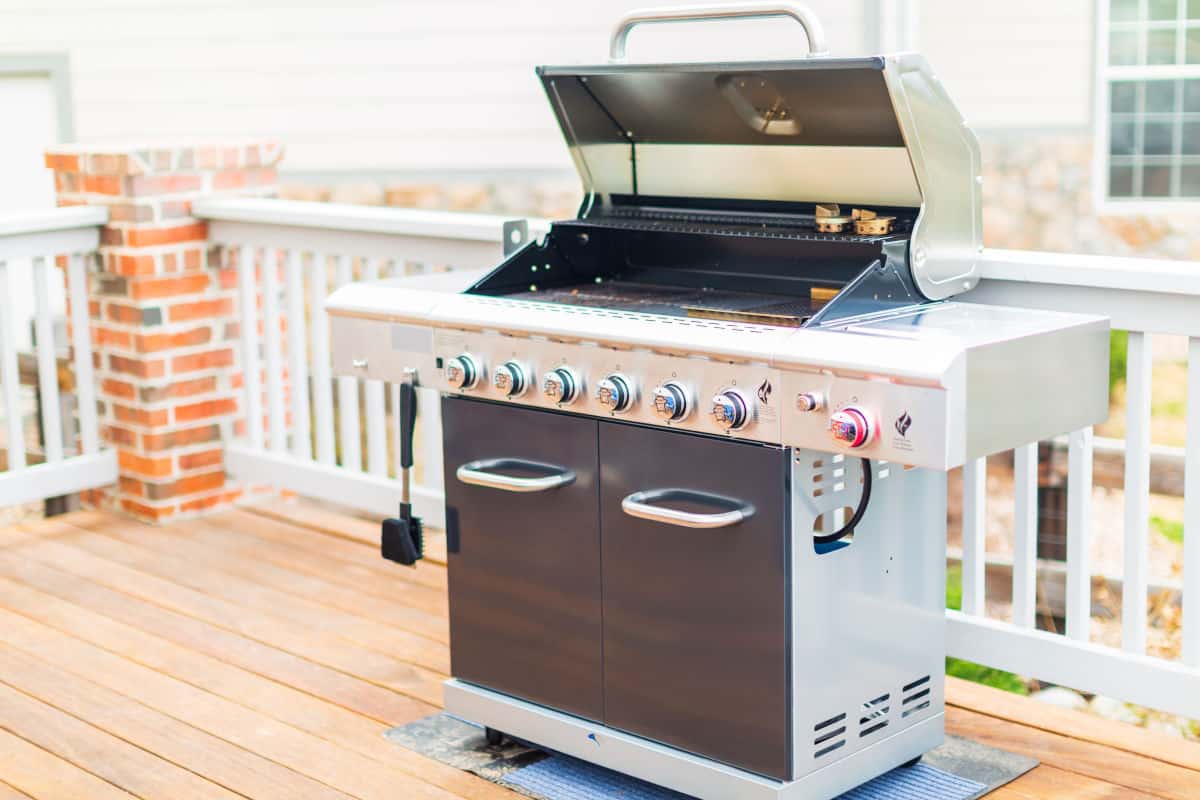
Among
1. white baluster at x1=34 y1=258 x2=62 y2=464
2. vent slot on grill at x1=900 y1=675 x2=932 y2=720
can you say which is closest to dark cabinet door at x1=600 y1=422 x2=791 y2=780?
vent slot on grill at x1=900 y1=675 x2=932 y2=720

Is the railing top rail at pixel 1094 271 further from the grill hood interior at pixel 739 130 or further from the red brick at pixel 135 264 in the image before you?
the red brick at pixel 135 264

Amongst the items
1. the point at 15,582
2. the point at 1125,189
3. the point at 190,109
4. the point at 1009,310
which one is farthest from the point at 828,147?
the point at 190,109

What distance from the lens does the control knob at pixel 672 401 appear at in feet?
8.21

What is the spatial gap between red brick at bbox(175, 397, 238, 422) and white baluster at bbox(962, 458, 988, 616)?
8.44 ft

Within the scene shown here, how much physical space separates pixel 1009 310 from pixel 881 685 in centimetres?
71

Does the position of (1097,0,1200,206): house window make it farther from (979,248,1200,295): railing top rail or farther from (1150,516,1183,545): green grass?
(979,248,1200,295): railing top rail

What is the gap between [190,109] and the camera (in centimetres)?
713

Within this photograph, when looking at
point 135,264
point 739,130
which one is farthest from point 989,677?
point 135,264

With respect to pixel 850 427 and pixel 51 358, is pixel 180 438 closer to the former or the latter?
pixel 51 358

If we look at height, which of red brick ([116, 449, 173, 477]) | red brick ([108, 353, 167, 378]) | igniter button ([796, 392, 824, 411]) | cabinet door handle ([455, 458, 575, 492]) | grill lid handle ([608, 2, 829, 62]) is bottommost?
red brick ([116, 449, 173, 477])

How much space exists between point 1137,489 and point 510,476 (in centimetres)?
120

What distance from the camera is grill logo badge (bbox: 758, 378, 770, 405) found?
239 cm

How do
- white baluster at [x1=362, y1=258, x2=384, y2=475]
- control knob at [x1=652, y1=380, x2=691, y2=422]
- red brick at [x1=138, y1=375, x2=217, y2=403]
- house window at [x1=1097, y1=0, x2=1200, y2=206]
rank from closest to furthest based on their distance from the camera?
control knob at [x1=652, y1=380, x2=691, y2=422] → white baluster at [x1=362, y1=258, x2=384, y2=475] → red brick at [x1=138, y1=375, x2=217, y2=403] → house window at [x1=1097, y1=0, x2=1200, y2=206]

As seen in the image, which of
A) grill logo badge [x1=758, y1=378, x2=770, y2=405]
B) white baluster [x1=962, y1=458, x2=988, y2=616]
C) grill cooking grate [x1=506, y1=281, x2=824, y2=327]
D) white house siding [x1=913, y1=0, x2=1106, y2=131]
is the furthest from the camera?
white house siding [x1=913, y1=0, x2=1106, y2=131]
